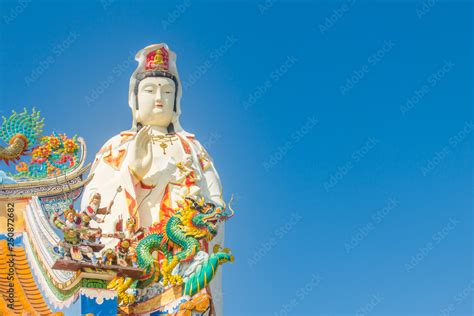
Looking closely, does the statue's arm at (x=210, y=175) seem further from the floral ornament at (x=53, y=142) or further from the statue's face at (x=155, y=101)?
the floral ornament at (x=53, y=142)

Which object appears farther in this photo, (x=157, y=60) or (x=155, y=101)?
(x=157, y=60)

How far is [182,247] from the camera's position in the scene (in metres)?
15.2

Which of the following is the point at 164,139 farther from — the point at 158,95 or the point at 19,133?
the point at 19,133

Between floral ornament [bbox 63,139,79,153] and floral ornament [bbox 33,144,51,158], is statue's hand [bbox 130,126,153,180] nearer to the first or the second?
floral ornament [bbox 63,139,79,153]

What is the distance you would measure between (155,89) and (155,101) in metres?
0.23

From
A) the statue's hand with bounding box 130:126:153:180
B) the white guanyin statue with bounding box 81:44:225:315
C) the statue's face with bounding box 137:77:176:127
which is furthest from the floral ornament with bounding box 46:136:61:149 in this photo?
the statue's face with bounding box 137:77:176:127

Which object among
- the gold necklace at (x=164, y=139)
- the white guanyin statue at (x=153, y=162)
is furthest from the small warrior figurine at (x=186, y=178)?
the gold necklace at (x=164, y=139)

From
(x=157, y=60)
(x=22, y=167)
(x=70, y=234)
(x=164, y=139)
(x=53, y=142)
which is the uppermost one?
(x=157, y=60)

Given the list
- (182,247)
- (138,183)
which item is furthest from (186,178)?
(182,247)

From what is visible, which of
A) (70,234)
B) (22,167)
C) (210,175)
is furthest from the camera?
(210,175)

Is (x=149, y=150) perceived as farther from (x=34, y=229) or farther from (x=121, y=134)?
(x=34, y=229)

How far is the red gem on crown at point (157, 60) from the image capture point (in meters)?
17.2

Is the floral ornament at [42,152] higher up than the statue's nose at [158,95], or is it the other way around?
the statue's nose at [158,95]

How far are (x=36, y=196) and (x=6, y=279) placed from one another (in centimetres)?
134
